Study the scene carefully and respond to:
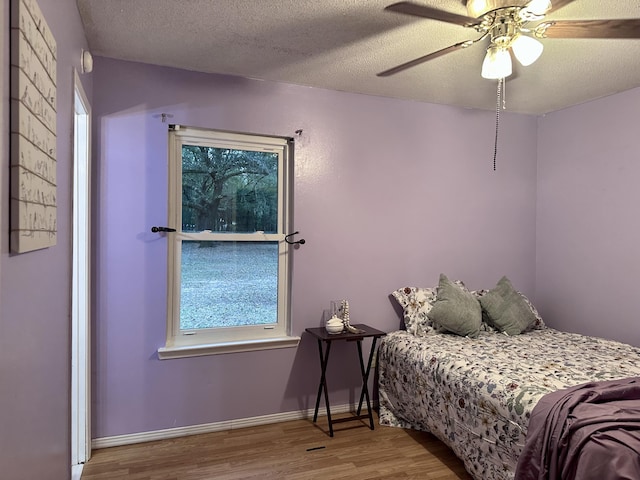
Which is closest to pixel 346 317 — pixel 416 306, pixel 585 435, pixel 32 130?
pixel 416 306

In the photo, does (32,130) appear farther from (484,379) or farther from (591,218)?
(591,218)

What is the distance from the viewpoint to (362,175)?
128 inches

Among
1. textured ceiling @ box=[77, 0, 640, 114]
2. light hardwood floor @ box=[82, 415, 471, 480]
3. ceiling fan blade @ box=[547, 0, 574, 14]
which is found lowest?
light hardwood floor @ box=[82, 415, 471, 480]

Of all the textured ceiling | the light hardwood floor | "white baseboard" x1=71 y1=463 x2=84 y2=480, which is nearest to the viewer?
the textured ceiling

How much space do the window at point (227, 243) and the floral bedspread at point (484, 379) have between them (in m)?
0.86

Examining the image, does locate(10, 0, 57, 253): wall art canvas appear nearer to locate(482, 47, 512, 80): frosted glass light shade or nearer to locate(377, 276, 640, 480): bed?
locate(482, 47, 512, 80): frosted glass light shade

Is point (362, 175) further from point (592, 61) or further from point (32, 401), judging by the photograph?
point (32, 401)

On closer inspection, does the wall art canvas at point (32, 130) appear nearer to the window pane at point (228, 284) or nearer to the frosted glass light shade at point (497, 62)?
the window pane at point (228, 284)

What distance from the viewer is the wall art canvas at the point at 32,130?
106 cm

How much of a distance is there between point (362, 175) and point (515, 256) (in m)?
1.65

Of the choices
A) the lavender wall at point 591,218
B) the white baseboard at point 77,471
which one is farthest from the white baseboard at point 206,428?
the lavender wall at point 591,218

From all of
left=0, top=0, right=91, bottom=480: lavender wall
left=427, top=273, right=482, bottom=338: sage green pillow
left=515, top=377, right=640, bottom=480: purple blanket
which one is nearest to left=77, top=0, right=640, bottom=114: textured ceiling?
left=0, top=0, right=91, bottom=480: lavender wall

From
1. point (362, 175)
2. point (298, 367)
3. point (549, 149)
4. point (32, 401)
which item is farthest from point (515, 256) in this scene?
point (32, 401)

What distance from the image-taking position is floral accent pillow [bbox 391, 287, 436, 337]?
10.5 ft
